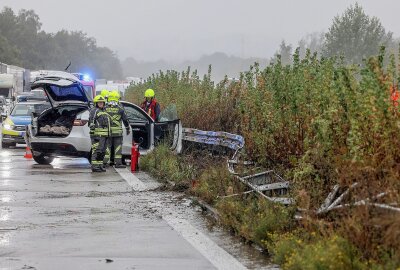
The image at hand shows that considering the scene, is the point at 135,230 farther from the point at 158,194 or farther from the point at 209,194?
the point at 158,194

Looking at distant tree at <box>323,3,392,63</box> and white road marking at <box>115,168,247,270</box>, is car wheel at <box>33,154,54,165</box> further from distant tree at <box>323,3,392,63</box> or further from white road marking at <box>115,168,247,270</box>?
distant tree at <box>323,3,392,63</box>

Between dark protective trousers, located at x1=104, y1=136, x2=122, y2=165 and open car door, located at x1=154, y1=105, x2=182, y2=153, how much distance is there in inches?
46.1

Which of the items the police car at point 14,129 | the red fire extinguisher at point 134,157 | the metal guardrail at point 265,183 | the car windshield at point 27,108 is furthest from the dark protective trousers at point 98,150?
the car windshield at point 27,108

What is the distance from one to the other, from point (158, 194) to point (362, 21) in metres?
61.7

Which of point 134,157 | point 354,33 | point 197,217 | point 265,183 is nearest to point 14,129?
point 134,157

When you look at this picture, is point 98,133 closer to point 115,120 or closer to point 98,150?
point 98,150

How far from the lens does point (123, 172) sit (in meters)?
19.5

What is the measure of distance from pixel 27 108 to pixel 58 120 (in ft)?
32.7

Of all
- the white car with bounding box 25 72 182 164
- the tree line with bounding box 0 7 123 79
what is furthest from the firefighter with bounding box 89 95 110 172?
the tree line with bounding box 0 7 123 79

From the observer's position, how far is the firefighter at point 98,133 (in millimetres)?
19516

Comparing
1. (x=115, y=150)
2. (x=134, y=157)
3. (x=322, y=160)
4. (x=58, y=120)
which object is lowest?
(x=134, y=157)

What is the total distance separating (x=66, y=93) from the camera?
21.5 m

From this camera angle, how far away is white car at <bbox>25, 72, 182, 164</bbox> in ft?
67.5

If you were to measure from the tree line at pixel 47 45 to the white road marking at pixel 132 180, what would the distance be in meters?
116
